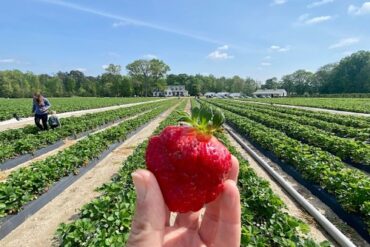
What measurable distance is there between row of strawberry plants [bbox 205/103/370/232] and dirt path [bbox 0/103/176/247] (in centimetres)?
521

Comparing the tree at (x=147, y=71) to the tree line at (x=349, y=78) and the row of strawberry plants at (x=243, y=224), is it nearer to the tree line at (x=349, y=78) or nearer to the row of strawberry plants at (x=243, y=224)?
the tree line at (x=349, y=78)

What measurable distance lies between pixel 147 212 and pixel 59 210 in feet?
19.5

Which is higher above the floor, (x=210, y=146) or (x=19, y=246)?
(x=210, y=146)

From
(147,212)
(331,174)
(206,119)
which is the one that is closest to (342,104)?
(331,174)

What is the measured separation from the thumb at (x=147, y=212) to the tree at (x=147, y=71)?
4937 inches

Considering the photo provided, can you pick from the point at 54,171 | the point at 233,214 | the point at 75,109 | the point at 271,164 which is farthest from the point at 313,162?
the point at 75,109

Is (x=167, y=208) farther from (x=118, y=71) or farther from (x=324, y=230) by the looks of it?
(x=118, y=71)

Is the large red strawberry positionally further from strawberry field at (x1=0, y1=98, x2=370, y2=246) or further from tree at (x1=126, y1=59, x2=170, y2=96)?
tree at (x1=126, y1=59, x2=170, y2=96)

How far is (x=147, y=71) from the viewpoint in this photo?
416 feet

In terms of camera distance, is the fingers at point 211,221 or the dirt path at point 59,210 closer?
the fingers at point 211,221

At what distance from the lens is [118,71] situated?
126688 millimetres

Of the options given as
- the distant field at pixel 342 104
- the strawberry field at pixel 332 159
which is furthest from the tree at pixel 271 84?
the strawberry field at pixel 332 159

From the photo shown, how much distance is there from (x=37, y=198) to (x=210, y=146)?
20.9ft

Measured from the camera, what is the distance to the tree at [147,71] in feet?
412
